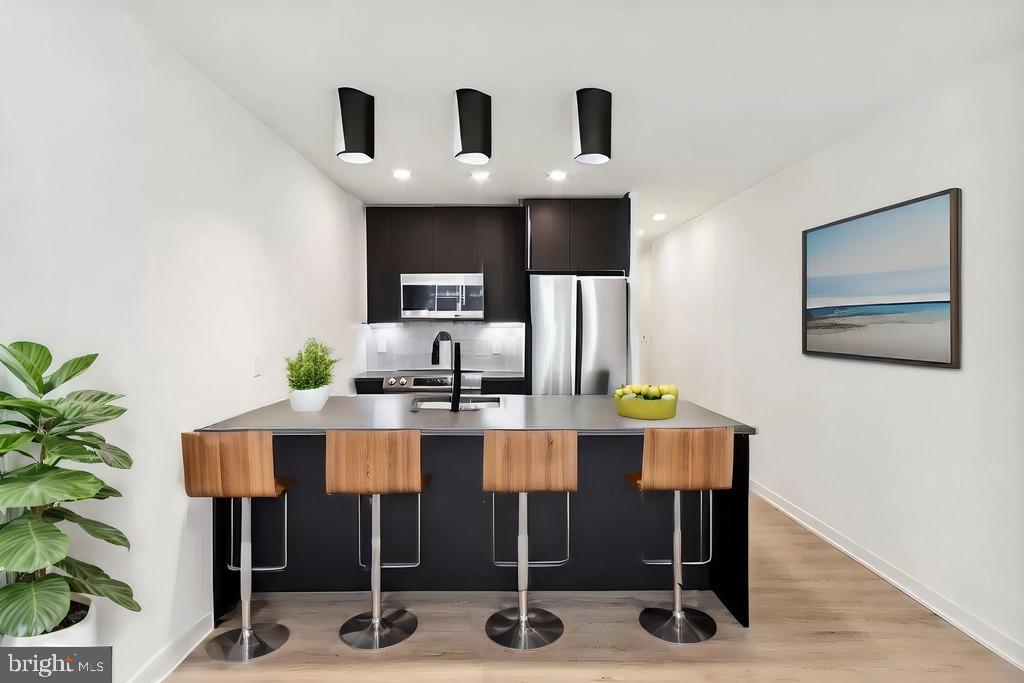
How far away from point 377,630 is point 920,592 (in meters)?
2.67

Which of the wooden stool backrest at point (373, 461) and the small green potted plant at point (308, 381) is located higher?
the small green potted plant at point (308, 381)

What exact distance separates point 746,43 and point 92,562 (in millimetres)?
3061

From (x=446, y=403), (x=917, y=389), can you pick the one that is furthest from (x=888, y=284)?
(x=446, y=403)

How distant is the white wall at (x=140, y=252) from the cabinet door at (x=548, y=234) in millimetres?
2318

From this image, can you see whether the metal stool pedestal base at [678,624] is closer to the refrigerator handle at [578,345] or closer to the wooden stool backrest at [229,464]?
the wooden stool backrest at [229,464]

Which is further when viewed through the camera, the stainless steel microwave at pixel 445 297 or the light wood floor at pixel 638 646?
the stainless steel microwave at pixel 445 297

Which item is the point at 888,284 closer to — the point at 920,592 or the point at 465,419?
the point at 920,592

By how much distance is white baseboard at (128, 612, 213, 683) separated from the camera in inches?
84.6

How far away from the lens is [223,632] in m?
2.61

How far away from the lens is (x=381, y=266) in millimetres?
5316

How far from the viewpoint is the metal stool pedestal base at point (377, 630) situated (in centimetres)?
251

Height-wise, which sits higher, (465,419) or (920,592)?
(465,419)

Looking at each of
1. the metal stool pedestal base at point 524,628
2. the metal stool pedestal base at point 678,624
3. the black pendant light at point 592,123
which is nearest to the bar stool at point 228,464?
the metal stool pedestal base at point 524,628

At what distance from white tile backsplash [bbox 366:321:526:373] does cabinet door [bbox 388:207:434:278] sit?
561mm
